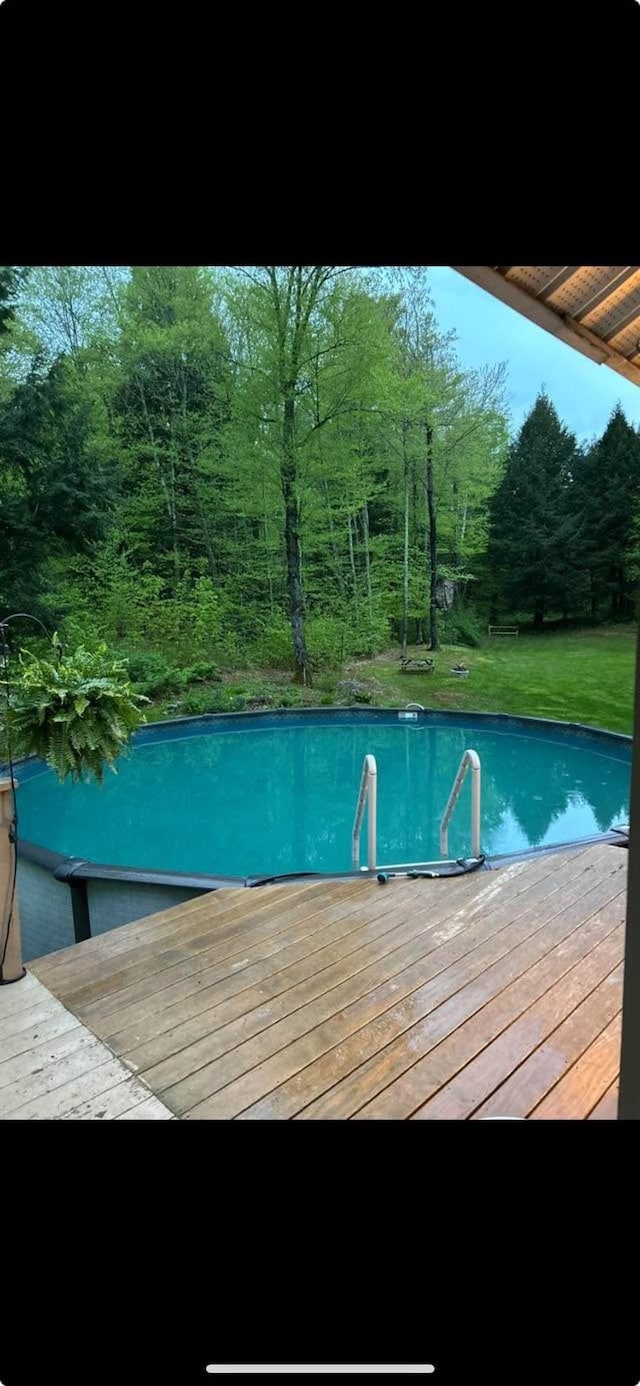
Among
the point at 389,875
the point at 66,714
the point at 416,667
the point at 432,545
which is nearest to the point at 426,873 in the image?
the point at 389,875

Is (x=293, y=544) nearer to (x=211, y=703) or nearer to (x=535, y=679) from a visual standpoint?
(x=211, y=703)

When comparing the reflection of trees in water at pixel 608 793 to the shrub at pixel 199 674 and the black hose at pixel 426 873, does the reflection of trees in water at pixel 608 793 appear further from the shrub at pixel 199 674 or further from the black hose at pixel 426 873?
the shrub at pixel 199 674

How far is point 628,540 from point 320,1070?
53.6 ft

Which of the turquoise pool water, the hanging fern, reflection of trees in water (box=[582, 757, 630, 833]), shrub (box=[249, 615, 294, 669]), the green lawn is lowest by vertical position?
reflection of trees in water (box=[582, 757, 630, 833])

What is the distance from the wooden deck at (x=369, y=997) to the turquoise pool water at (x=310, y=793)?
215 cm

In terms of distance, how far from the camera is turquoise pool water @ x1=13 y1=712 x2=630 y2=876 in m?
5.88

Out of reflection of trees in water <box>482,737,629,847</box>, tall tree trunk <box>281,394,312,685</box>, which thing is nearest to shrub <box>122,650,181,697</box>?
tall tree trunk <box>281,394,312,685</box>

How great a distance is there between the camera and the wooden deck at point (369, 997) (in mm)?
1636

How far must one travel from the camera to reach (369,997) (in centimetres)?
207
